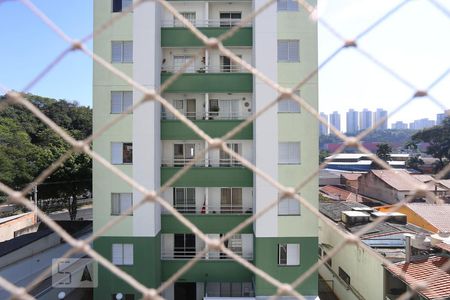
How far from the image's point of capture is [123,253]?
7.84 m

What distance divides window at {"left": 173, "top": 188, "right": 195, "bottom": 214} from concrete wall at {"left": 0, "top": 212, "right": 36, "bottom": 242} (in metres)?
7.37

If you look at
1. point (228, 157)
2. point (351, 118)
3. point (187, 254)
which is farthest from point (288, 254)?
point (351, 118)

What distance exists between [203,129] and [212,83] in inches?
42.9

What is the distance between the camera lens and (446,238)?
6.82 metres

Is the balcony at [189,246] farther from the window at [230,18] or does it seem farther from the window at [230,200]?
the window at [230,18]

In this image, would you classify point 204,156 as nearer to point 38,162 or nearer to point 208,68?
point 208,68

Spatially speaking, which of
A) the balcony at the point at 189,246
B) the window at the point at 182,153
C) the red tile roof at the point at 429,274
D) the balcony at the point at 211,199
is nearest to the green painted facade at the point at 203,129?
the window at the point at 182,153

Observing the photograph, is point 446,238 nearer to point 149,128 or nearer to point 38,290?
point 149,128

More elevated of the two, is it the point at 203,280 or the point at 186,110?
the point at 186,110

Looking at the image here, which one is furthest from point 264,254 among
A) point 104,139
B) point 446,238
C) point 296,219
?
Result: point 104,139

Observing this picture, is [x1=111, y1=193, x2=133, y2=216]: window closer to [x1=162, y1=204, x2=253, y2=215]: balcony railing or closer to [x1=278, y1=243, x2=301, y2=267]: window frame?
[x1=162, y1=204, x2=253, y2=215]: balcony railing

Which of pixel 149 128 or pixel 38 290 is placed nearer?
pixel 149 128

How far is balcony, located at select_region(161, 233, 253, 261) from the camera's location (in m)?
8.37

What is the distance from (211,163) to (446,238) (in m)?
5.03
